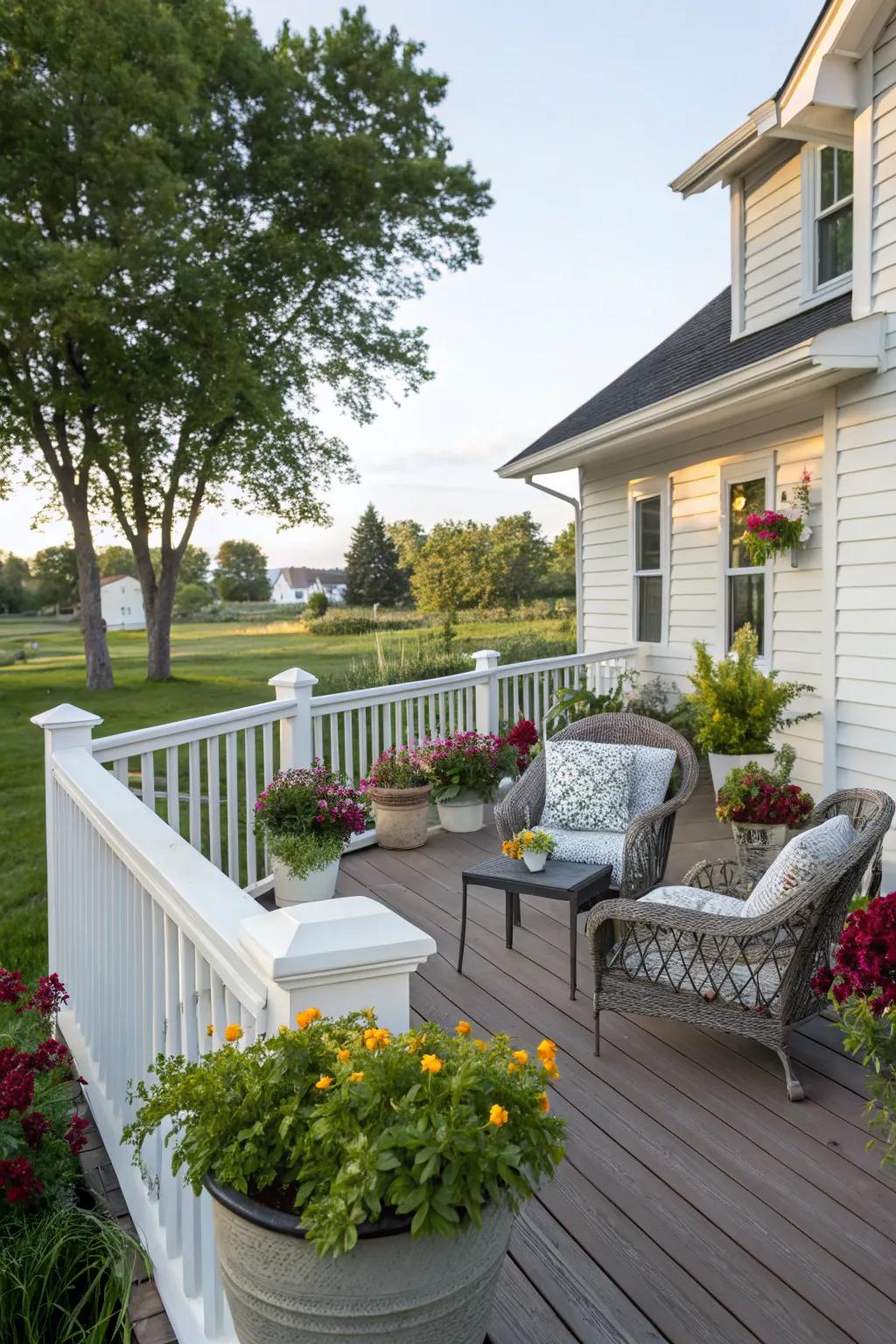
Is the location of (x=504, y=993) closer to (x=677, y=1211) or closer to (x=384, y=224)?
(x=677, y=1211)

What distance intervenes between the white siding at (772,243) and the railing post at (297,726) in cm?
419

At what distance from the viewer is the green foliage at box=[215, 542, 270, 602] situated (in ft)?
101

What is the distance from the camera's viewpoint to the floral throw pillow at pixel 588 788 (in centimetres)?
423

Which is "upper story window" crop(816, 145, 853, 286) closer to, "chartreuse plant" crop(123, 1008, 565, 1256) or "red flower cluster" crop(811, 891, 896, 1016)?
"red flower cluster" crop(811, 891, 896, 1016)

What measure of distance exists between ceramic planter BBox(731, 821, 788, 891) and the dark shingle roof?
2.62m

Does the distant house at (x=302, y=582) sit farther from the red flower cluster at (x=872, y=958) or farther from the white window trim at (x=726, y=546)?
the red flower cluster at (x=872, y=958)

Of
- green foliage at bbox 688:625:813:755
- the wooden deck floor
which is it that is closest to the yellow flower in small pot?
the wooden deck floor

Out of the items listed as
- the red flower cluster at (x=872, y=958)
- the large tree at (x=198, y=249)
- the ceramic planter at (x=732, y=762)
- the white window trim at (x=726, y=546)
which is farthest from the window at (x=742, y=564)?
the large tree at (x=198, y=249)

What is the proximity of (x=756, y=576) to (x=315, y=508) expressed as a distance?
12077 millimetres

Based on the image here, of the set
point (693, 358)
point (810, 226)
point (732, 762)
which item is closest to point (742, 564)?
point (732, 762)

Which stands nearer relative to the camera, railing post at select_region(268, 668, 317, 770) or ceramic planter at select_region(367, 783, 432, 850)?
railing post at select_region(268, 668, 317, 770)

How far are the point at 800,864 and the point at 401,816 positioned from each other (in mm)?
3005

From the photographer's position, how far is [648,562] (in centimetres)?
763

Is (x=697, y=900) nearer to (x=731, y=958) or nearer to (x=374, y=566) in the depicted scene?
(x=731, y=958)
